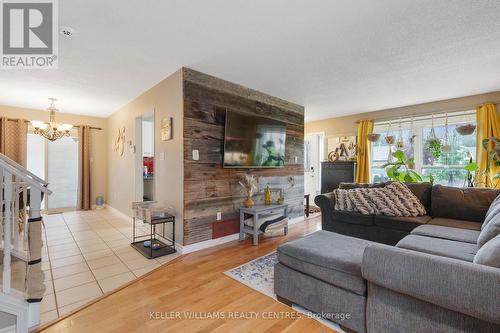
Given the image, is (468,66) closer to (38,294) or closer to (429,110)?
(429,110)

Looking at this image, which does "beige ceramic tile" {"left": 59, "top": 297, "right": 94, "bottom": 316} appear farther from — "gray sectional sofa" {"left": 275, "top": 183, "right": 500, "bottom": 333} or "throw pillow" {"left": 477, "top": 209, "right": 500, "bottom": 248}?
"throw pillow" {"left": 477, "top": 209, "right": 500, "bottom": 248}

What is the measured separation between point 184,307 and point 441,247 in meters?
2.11

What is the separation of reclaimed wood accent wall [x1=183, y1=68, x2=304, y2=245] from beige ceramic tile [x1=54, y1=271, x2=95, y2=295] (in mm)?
1052

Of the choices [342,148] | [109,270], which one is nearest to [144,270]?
[109,270]

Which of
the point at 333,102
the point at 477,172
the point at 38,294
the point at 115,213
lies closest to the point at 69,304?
the point at 38,294

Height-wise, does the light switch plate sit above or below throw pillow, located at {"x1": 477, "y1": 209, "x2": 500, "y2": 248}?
above

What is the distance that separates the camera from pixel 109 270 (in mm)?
2490

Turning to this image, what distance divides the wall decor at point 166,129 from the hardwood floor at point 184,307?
1.65 meters

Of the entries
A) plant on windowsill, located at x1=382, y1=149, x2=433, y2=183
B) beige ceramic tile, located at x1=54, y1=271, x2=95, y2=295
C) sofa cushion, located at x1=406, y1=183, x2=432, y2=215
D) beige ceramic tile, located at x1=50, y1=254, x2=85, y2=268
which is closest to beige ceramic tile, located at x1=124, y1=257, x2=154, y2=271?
beige ceramic tile, located at x1=54, y1=271, x2=95, y2=295

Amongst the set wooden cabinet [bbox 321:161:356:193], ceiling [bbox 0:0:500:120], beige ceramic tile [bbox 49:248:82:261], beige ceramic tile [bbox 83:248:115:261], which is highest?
ceiling [bbox 0:0:500:120]

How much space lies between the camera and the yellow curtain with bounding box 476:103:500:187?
3.85m

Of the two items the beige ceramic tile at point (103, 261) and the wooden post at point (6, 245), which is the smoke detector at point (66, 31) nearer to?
the wooden post at point (6, 245)

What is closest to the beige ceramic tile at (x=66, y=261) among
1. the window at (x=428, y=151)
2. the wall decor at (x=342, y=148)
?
the wall decor at (x=342, y=148)

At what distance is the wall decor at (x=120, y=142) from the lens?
4902mm
